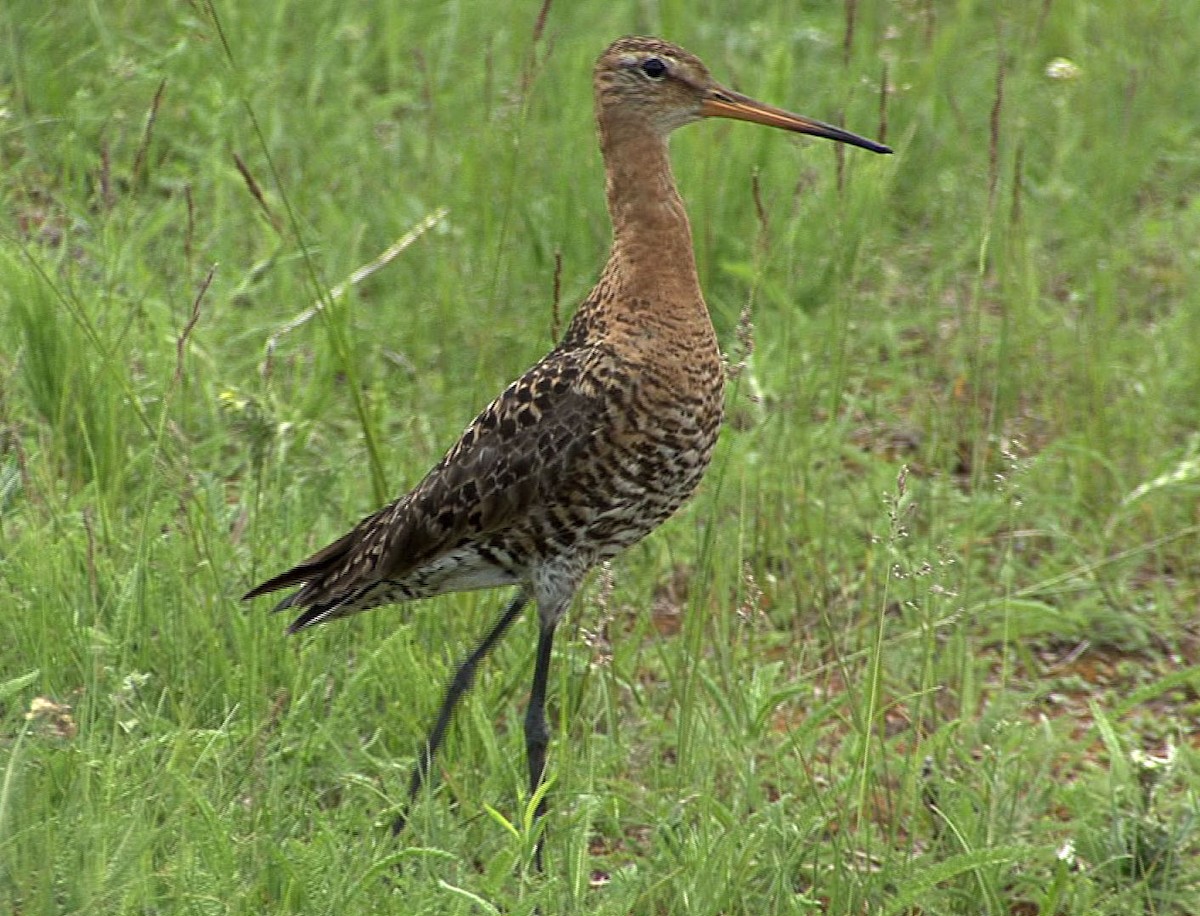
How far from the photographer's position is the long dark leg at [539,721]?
3994 millimetres

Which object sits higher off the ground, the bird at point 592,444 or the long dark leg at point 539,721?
the bird at point 592,444

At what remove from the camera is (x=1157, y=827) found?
3.88 m

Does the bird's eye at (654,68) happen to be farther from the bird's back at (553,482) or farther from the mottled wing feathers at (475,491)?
the mottled wing feathers at (475,491)

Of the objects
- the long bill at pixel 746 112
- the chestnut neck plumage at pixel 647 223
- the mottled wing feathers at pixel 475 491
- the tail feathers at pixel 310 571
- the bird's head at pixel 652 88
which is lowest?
the tail feathers at pixel 310 571

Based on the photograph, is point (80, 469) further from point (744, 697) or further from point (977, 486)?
point (977, 486)

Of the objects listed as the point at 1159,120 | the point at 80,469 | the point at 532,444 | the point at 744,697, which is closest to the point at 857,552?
the point at 744,697

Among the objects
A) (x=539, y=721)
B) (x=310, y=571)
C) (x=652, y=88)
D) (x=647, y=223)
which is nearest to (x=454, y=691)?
(x=539, y=721)

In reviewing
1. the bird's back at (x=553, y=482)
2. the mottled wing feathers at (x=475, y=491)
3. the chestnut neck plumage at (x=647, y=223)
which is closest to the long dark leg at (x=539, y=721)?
the bird's back at (x=553, y=482)

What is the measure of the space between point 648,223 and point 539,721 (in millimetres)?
987

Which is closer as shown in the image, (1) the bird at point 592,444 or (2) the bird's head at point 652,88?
(1) the bird at point 592,444

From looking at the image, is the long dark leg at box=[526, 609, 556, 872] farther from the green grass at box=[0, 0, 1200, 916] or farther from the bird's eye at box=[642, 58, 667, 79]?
the bird's eye at box=[642, 58, 667, 79]

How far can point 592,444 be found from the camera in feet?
12.7

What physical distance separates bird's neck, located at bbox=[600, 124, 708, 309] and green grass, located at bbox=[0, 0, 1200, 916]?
307 mm

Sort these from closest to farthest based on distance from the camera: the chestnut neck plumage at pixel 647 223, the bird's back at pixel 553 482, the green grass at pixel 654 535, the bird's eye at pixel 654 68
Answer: the green grass at pixel 654 535 < the bird's back at pixel 553 482 < the chestnut neck plumage at pixel 647 223 < the bird's eye at pixel 654 68
